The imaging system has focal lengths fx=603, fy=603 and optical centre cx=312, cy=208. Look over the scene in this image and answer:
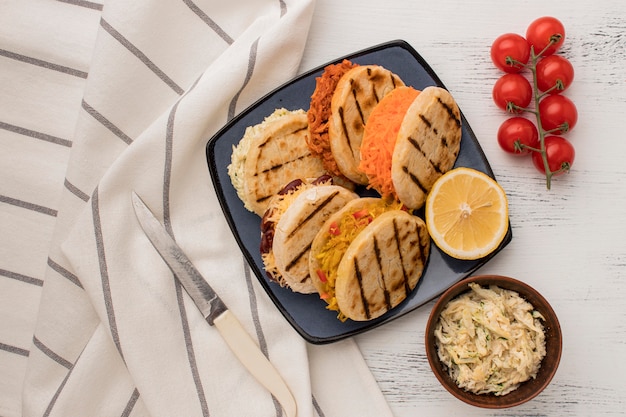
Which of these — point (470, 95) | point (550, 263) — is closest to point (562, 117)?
point (470, 95)

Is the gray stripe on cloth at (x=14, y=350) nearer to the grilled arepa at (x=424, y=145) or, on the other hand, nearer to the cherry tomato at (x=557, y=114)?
the grilled arepa at (x=424, y=145)

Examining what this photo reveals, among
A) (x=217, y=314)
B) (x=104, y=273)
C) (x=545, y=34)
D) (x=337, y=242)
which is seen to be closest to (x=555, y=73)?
(x=545, y=34)

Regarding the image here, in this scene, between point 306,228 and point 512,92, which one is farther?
point 512,92

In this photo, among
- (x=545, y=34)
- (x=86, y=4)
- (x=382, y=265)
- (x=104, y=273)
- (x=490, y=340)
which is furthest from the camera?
(x=86, y=4)

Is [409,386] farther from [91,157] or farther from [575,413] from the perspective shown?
[91,157]

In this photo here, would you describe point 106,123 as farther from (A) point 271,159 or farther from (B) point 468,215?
(B) point 468,215

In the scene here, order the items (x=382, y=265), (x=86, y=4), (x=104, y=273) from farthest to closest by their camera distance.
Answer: (x=86, y=4), (x=104, y=273), (x=382, y=265)
